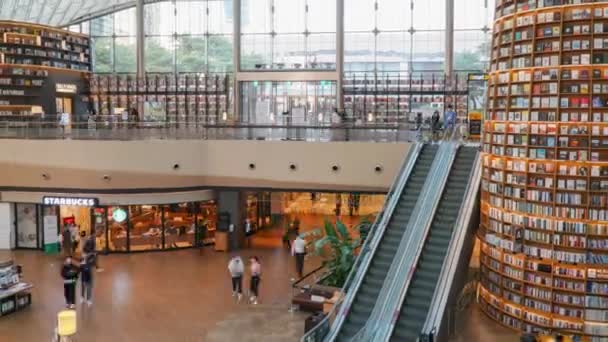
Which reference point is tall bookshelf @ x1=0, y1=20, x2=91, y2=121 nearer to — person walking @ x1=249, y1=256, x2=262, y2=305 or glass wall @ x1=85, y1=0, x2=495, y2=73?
glass wall @ x1=85, y1=0, x2=495, y2=73

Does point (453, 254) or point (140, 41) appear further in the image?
point (140, 41)

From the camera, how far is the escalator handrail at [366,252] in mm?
12016

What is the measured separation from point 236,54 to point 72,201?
1431 cm

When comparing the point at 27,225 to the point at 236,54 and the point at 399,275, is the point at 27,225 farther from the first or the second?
the point at 236,54

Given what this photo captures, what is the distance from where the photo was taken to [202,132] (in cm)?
2164

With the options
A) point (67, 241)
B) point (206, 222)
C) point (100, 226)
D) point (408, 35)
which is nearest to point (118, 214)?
point (100, 226)

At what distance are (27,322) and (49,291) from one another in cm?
257

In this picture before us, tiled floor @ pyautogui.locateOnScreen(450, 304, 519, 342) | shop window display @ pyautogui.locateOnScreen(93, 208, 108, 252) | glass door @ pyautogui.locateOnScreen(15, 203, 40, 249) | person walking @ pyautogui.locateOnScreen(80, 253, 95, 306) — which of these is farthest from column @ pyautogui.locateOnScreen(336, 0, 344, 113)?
tiled floor @ pyautogui.locateOnScreen(450, 304, 519, 342)

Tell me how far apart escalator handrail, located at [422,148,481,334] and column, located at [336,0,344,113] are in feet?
53.0

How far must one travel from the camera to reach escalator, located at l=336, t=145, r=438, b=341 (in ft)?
40.4

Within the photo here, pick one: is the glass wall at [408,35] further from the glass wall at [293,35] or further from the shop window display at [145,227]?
the shop window display at [145,227]

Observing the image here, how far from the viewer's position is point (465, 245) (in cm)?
1388

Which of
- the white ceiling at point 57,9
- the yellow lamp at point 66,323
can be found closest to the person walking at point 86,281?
the yellow lamp at point 66,323

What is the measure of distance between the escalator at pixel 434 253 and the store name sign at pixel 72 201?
10554mm
